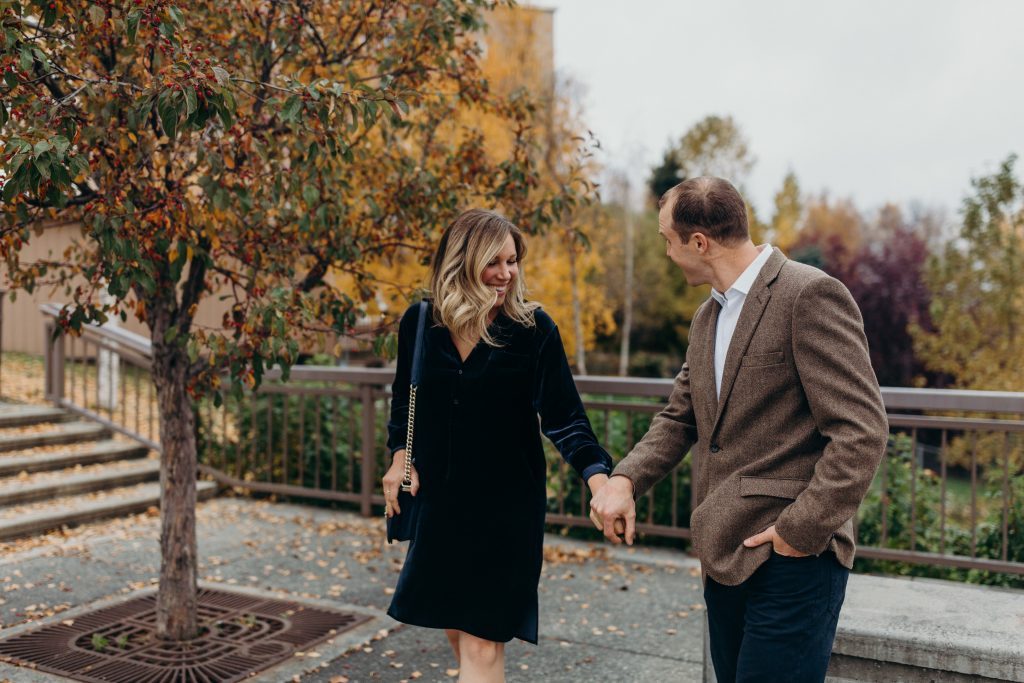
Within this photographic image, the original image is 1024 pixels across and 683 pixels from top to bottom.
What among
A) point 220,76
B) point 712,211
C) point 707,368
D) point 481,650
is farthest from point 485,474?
point 220,76

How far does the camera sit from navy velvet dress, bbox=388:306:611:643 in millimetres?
3029

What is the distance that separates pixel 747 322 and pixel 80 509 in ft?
21.3

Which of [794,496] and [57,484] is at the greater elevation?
[794,496]

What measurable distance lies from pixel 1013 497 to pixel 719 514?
14.8ft

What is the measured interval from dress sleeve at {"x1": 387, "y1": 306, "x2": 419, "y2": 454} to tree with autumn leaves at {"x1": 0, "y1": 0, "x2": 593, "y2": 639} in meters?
0.90

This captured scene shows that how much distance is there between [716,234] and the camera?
251 cm

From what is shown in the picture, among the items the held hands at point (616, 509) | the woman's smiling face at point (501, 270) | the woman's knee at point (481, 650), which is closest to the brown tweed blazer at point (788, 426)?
the held hands at point (616, 509)

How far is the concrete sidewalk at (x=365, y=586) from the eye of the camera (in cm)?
453

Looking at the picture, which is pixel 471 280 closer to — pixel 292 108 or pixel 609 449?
pixel 292 108

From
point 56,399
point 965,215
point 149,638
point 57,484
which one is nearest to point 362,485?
point 57,484

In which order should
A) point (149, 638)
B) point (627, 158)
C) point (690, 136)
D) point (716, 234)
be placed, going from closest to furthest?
point (716, 234) < point (149, 638) < point (627, 158) < point (690, 136)

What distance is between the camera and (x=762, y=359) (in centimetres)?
240

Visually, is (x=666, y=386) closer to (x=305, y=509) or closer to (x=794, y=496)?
(x=305, y=509)

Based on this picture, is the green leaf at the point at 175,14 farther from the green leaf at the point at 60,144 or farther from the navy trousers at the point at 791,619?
the navy trousers at the point at 791,619
